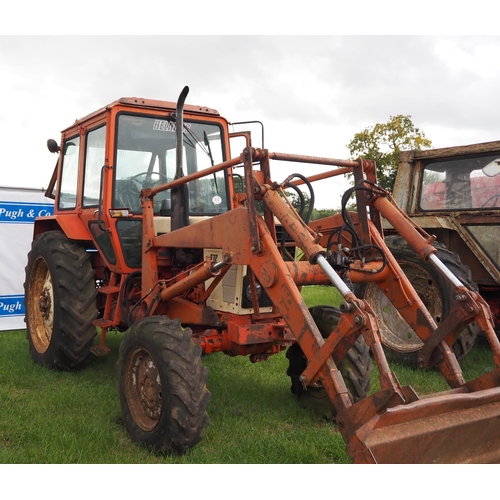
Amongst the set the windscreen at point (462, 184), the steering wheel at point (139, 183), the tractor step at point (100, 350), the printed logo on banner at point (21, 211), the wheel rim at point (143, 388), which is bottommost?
the tractor step at point (100, 350)

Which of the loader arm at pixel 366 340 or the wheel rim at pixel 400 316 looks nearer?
the loader arm at pixel 366 340

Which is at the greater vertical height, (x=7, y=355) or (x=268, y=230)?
(x=268, y=230)

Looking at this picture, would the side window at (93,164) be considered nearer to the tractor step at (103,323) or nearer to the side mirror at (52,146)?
the side mirror at (52,146)

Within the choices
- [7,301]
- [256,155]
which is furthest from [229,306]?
[7,301]

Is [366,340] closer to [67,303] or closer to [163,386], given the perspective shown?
[163,386]

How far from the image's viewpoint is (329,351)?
10.1ft

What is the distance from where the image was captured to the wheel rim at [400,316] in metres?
5.75

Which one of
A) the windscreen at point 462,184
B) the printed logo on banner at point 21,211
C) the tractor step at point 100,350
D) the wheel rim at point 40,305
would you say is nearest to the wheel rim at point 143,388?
the tractor step at point 100,350

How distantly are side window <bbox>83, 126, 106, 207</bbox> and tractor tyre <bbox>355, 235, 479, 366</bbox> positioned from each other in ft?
9.91

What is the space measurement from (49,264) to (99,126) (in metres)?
1.44

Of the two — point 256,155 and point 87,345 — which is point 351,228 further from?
point 87,345

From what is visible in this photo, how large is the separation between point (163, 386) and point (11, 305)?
5.37 meters

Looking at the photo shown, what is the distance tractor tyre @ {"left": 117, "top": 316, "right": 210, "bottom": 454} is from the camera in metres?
3.52

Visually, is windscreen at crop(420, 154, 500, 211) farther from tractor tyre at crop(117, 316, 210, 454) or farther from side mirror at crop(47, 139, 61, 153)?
side mirror at crop(47, 139, 61, 153)
